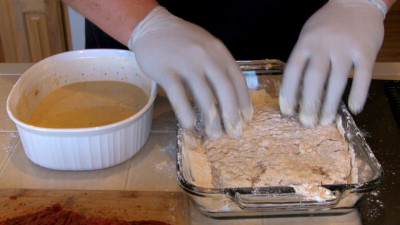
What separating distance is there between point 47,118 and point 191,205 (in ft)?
1.51

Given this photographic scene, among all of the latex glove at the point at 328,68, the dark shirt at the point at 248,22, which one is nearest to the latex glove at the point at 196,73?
the latex glove at the point at 328,68

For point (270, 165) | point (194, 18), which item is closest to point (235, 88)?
point (270, 165)

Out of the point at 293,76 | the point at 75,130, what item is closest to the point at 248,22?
the point at 293,76

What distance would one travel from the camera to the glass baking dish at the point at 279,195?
77 centimetres

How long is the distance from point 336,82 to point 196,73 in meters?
0.32

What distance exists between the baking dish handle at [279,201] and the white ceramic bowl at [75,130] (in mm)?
344

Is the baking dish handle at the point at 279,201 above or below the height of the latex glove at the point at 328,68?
below

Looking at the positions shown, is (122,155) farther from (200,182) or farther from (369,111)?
(369,111)

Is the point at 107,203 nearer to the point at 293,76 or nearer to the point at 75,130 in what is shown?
the point at 75,130

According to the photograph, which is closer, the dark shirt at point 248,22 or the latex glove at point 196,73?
the latex glove at point 196,73

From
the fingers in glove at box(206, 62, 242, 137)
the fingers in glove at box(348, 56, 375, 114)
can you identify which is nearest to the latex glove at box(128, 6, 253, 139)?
the fingers in glove at box(206, 62, 242, 137)

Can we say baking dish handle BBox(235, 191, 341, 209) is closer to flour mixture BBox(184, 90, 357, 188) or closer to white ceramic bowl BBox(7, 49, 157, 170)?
flour mixture BBox(184, 90, 357, 188)

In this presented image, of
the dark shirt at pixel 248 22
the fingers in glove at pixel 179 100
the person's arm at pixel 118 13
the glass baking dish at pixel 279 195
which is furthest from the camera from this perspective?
the dark shirt at pixel 248 22

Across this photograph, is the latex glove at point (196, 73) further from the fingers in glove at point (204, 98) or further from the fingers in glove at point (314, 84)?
the fingers in glove at point (314, 84)
